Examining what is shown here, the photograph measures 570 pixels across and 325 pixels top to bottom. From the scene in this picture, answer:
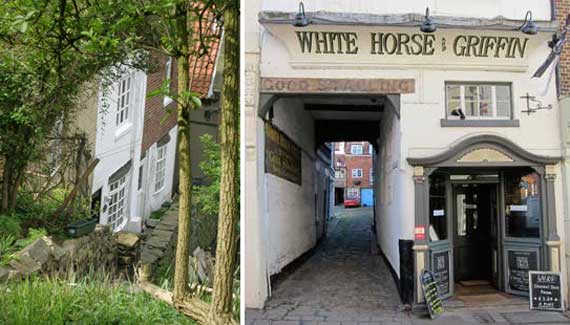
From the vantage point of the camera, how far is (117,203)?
2049 millimetres

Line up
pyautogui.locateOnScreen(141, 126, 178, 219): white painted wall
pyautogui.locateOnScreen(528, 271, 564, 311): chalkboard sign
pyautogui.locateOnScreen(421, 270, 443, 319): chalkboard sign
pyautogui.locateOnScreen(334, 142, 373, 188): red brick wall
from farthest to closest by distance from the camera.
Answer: pyautogui.locateOnScreen(334, 142, 373, 188): red brick wall
pyautogui.locateOnScreen(528, 271, 564, 311): chalkboard sign
pyautogui.locateOnScreen(421, 270, 443, 319): chalkboard sign
pyautogui.locateOnScreen(141, 126, 178, 219): white painted wall

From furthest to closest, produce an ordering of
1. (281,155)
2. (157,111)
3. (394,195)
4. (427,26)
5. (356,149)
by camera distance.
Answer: (356,149)
(394,195)
(281,155)
(427,26)
(157,111)

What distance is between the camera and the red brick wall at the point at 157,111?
6.38 feet

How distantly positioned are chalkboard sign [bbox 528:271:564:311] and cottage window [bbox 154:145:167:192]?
11.0ft

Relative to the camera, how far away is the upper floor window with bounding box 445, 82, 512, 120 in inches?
166

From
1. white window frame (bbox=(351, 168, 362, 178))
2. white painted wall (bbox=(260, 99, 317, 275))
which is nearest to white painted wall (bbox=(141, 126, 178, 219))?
white painted wall (bbox=(260, 99, 317, 275))

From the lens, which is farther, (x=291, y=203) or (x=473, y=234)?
(x=291, y=203)

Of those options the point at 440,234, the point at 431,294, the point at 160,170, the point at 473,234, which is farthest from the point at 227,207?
the point at 473,234

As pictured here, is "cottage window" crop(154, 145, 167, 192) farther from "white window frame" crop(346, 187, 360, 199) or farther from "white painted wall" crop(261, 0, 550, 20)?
"white window frame" crop(346, 187, 360, 199)

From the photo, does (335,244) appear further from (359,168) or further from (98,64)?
(359,168)

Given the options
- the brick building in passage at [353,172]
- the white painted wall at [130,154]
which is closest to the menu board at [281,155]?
the white painted wall at [130,154]

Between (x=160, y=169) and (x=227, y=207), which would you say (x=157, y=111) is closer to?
(x=160, y=169)

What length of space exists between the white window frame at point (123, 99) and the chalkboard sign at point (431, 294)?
9.06 feet

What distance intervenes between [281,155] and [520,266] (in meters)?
2.33
